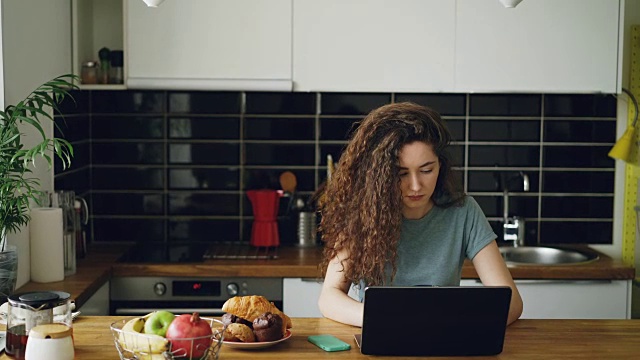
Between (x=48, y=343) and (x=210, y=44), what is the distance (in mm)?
1980

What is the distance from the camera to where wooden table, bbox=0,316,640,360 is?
2303mm

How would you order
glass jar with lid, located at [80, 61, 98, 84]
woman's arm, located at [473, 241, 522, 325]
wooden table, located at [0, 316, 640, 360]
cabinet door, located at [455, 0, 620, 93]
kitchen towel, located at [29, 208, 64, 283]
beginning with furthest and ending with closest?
1. glass jar with lid, located at [80, 61, 98, 84]
2. cabinet door, located at [455, 0, 620, 93]
3. kitchen towel, located at [29, 208, 64, 283]
4. woman's arm, located at [473, 241, 522, 325]
5. wooden table, located at [0, 316, 640, 360]

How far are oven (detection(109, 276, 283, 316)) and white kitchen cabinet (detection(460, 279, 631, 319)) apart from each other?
0.92 metres

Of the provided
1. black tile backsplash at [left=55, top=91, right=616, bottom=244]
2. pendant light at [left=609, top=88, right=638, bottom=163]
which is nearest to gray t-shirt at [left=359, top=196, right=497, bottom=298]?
black tile backsplash at [left=55, top=91, right=616, bottom=244]

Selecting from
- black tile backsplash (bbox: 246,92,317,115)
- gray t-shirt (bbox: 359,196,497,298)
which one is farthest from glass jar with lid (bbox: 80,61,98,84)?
gray t-shirt (bbox: 359,196,497,298)

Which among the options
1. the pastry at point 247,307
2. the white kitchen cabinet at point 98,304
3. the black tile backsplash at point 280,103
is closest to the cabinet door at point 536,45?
the black tile backsplash at point 280,103

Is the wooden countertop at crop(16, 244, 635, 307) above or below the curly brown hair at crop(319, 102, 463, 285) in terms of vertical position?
below

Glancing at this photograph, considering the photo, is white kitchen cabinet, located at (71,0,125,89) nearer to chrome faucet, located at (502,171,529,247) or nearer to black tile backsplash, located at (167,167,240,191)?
black tile backsplash, located at (167,167,240,191)

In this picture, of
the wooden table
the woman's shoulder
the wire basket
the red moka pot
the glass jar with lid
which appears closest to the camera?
the wire basket

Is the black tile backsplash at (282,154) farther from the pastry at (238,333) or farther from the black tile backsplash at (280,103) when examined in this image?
the pastry at (238,333)

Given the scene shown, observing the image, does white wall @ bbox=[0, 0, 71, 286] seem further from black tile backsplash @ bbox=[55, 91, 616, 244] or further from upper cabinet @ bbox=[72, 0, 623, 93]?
black tile backsplash @ bbox=[55, 91, 616, 244]

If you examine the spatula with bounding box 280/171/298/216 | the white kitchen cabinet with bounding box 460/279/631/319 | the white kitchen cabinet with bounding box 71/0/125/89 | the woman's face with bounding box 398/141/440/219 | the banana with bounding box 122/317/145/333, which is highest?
the white kitchen cabinet with bounding box 71/0/125/89

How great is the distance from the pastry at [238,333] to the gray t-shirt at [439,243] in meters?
0.61

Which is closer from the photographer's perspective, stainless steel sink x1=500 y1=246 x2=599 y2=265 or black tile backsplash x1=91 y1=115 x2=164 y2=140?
stainless steel sink x1=500 y1=246 x2=599 y2=265
